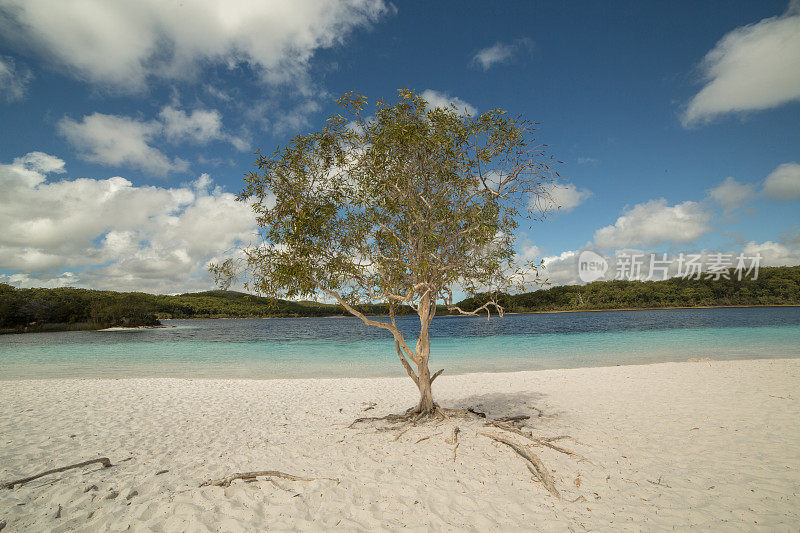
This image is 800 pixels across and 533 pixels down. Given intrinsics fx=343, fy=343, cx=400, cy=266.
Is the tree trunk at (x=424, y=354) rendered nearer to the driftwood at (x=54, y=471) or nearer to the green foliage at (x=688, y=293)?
the driftwood at (x=54, y=471)

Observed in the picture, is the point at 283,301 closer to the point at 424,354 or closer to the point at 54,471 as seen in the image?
the point at 424,354

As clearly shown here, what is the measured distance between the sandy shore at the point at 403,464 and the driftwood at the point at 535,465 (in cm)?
14

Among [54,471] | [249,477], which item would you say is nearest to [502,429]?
[249,477]

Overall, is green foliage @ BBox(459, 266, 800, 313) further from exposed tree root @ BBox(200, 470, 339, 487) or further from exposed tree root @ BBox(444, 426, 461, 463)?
exposed tree root @ BBox(200, 470, 339, 487)

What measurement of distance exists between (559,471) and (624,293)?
13077cm

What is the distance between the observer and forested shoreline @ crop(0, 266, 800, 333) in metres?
72.4

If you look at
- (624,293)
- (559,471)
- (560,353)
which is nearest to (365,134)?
(559,471)

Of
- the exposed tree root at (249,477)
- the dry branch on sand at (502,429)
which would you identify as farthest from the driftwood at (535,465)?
the exposed tree root at (249,477)

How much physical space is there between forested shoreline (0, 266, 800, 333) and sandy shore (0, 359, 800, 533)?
36.1m

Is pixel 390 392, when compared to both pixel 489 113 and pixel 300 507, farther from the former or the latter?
pixel 489 113

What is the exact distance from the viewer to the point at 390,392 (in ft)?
48.8

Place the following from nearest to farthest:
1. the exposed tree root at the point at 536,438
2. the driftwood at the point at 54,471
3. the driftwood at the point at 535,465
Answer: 1. the driftwood at the point at 535,465
2. the driftwood at the point at 54,471
3. the exposed tree root at the point at 536,438

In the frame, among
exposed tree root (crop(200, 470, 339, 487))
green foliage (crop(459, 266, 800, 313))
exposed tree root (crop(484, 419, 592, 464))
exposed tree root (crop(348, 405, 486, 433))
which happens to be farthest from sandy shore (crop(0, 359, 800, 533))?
green foliage (crop(459, 266, 800, 313))

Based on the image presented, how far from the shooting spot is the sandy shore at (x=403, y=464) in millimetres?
4938
